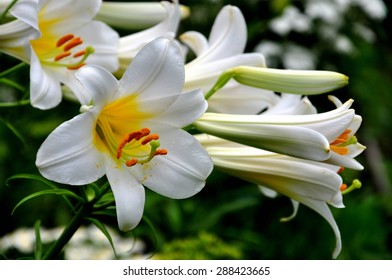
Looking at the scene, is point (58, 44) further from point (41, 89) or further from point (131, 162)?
point (131, 162)

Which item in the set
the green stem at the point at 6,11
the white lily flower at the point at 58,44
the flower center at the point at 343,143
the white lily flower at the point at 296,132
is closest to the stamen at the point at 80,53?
the white lily flower at the point at 58,44

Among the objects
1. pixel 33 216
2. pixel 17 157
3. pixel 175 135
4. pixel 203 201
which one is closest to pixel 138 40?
pixel 175 135

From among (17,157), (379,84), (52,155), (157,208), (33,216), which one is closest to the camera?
(52,155)

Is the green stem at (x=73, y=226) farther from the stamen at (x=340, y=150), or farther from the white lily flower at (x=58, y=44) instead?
the stamen at (x=340, y=150)

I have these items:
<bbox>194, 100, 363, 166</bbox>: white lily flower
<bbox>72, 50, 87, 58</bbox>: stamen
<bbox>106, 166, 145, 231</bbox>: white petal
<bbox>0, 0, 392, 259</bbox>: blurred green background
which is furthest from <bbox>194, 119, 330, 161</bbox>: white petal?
<bbox>0, 0, 392, 259</bbox>: blurred green background

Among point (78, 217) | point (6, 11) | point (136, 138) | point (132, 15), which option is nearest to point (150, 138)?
point (136, 138)
